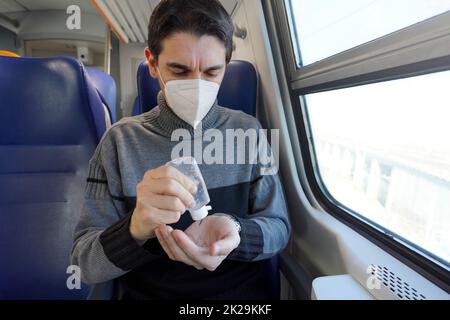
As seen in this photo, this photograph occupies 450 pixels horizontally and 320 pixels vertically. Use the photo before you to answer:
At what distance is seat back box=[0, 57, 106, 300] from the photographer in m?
1.15

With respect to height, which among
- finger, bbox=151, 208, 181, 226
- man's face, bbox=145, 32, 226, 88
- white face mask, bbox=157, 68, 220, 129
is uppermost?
man's face, bbox=145, 32, 226, 88

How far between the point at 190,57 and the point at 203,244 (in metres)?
0.54

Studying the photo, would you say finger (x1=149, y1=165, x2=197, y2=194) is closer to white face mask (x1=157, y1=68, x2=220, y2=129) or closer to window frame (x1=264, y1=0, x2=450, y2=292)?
white face mask (x1=157, y1=68, x2=220, y2=129)

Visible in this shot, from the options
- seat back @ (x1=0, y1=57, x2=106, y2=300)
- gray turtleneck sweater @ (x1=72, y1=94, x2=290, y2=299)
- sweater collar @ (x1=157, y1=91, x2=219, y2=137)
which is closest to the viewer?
gray turtleneck sweater @ (x1=72, y1=94, x2=290, y2=299)

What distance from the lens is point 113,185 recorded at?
0.86 m

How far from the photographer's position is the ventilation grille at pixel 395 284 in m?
0.64

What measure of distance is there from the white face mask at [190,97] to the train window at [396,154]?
0.52 metres

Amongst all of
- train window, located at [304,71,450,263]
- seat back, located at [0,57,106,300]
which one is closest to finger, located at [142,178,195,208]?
train window, located at [304,71,450,263]

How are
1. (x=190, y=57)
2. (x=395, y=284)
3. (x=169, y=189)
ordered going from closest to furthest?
(x=169, y=189) < (x=395, y=284) < (x=190, y=57)

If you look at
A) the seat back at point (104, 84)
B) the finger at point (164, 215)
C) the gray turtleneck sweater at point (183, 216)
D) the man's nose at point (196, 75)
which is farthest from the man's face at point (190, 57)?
the seat back at point (104, 84)

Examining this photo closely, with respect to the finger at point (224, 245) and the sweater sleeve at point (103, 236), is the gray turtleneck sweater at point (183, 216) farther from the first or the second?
the finger at point (224, 245)

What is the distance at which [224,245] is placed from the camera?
0.64 m

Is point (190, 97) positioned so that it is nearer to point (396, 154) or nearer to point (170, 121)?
point (170, 121)

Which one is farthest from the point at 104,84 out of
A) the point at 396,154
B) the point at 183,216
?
the point at 396,154
